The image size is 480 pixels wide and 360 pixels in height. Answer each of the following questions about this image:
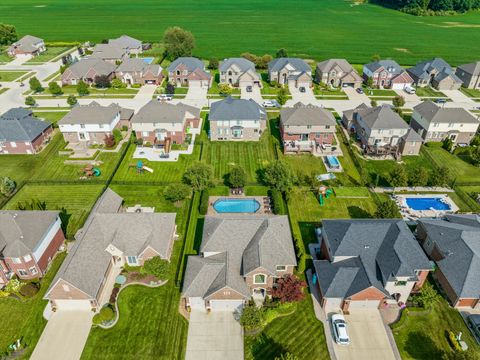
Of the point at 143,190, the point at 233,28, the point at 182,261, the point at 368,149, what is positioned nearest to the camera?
the point at 182,261

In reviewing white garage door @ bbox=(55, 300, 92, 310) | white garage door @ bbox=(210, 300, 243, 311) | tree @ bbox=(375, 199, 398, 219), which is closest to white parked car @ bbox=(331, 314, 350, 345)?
white garage door @ bbox=(210, 300, 243, 311)

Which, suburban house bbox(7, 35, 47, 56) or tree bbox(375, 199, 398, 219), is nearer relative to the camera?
tree bbox(375, 199, 398, 219)

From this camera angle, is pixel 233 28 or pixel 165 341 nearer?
pixel 165 341

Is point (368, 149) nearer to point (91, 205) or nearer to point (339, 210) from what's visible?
point (339, 210)

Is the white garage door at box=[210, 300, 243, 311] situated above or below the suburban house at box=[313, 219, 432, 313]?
below

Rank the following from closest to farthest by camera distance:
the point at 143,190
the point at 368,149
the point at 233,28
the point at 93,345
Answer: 1. the point at 93,345
2. the point at 143,190
3. the point at 368,149
4. the point at 233,28

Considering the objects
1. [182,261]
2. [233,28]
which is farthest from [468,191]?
[233,28]

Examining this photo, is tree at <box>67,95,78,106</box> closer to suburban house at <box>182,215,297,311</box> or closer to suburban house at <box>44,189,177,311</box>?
suburban house at <box>44,189,177,311</box>
